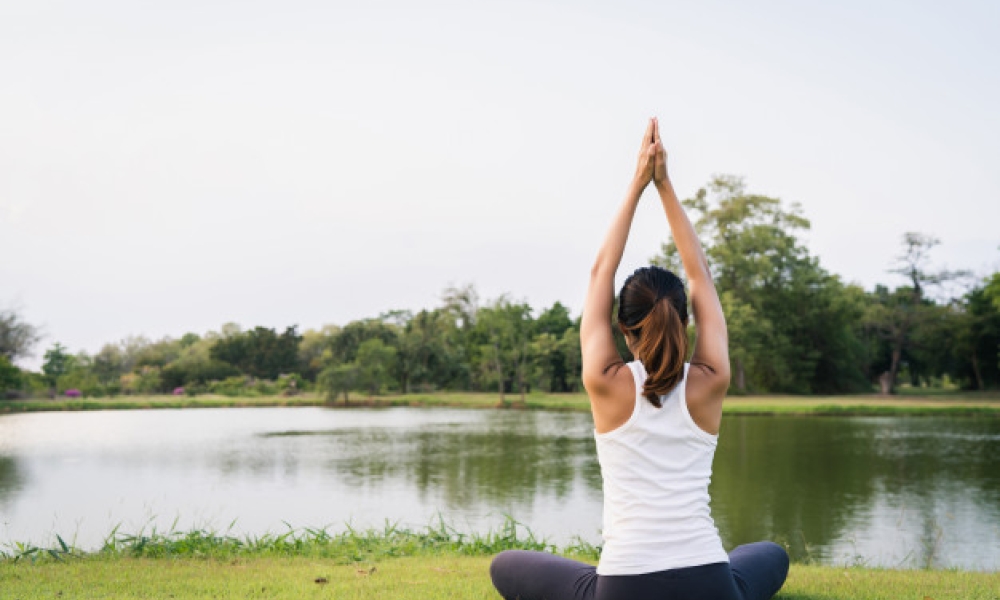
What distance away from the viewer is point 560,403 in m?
32.2

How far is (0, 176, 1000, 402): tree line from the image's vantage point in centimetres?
3512

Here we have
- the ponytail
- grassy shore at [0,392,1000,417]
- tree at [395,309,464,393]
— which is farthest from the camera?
tree at [395,309,464,393]

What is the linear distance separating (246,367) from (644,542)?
4558 cm

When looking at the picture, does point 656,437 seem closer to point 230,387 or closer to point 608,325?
point 608,325

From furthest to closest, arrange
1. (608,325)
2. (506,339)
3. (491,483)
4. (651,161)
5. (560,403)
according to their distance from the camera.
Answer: (506,339)
(560,403)
(491,483)
(651,161)
(608,325)

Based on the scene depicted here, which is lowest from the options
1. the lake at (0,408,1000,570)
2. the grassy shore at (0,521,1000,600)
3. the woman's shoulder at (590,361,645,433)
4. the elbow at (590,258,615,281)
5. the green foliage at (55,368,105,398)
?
the lake at (0,408,1000,570)

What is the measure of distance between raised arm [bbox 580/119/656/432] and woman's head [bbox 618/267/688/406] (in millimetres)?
42

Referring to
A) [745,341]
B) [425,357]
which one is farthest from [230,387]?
[745,341]

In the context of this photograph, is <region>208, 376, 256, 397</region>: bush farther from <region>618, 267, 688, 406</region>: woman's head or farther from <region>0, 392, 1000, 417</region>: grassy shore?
<region>618, 267, 688, 406</region>: woman's head

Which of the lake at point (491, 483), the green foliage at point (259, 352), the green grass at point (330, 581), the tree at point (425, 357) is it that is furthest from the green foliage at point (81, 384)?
the green grass at point (330, 581)

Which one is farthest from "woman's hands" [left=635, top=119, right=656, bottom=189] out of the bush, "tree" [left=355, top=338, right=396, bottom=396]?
the bush

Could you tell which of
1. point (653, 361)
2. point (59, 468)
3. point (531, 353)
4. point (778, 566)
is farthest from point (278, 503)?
point (531, 353)

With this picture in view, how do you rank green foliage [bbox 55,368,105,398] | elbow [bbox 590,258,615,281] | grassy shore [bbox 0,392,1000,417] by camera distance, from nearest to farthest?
elbow [bbox 590,258,615,281]
grassy shore [bbox 0,392,1000,417]
green foliage [bbox 55,368,105,398]

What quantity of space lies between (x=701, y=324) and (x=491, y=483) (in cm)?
1034
